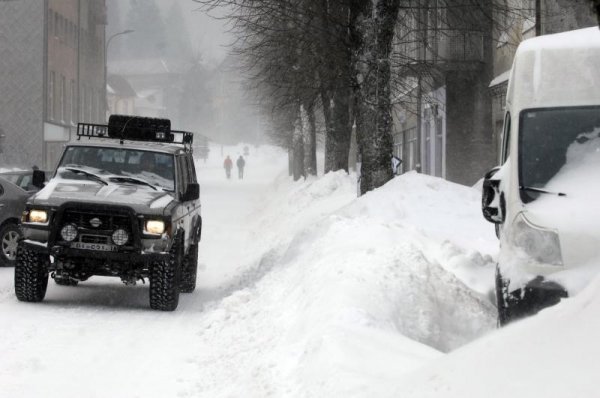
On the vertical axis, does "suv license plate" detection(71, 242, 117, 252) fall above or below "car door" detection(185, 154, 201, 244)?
below

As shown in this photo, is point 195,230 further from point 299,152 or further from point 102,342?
point 299,152

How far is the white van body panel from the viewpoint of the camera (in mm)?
7609

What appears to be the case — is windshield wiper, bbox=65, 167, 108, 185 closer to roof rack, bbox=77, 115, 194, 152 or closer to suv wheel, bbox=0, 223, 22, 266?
roof rack, bbox=77, 115, 194, 152

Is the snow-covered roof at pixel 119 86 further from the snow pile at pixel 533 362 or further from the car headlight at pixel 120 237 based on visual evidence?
the snow pile at pixel 533 362

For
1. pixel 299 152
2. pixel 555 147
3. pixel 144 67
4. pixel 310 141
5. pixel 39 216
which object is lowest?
pixel 39 216

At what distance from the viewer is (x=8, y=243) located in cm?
1731

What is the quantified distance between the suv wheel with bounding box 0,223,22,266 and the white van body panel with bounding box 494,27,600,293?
9.97 meters

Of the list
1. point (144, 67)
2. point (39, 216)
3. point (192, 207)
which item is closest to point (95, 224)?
point (39, 216)

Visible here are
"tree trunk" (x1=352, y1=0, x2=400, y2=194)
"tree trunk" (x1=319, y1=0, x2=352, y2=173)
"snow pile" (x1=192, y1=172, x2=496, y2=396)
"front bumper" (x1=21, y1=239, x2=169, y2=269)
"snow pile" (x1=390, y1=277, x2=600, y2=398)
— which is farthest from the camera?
"tree trunk" (x1=319, y1=0, x2=352, y2=173)

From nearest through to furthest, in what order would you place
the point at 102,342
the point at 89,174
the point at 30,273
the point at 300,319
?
the point at 300,319, the point at 102,342, the point at 30,273, the point at 89,174

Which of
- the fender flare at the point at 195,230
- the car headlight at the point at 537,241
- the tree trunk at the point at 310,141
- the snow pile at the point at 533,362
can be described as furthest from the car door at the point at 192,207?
the tree trunk at the point at 310,141

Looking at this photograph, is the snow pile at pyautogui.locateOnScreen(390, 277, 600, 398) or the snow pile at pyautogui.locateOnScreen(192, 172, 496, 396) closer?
the snow pile at pyautogui.locateOnScreen(390, 277, 600, 398)

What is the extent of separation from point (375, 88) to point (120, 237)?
25.9 ft

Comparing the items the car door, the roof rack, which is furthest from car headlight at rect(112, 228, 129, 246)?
the roof rack
